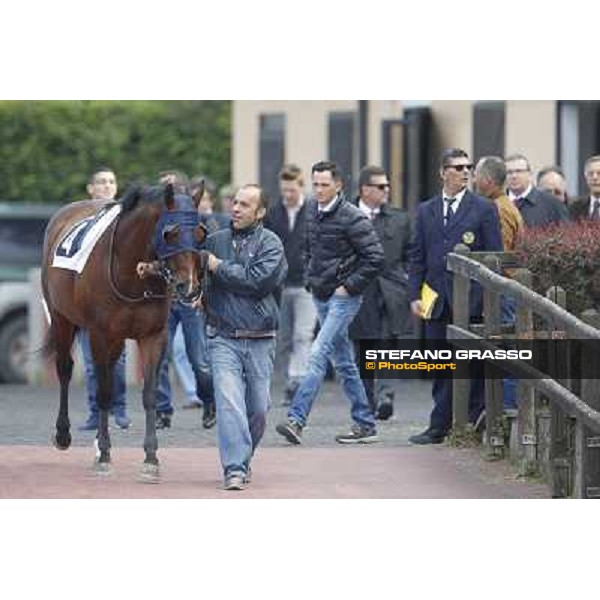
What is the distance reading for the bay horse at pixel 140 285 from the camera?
13.1m

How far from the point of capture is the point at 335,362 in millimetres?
15586

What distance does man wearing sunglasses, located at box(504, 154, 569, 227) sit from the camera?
16.4 meters

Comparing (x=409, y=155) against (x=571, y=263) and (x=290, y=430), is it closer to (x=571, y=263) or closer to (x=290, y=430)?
(x=290, y=430)

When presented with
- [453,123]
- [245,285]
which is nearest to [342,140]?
[453,123]

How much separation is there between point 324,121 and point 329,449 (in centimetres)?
938

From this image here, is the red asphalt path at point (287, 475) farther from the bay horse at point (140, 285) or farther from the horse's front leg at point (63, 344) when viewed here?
the horse's front leg at point (63, 344)

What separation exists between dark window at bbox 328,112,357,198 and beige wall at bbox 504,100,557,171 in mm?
3092

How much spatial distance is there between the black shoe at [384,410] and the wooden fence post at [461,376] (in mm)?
1876

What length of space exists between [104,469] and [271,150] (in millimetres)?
11598

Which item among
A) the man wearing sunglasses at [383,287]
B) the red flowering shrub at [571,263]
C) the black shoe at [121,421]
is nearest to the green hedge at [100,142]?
the man wearing sunglasses at [383,287]

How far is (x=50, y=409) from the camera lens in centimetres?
1844

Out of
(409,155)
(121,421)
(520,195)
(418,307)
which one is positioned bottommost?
(121,421)
